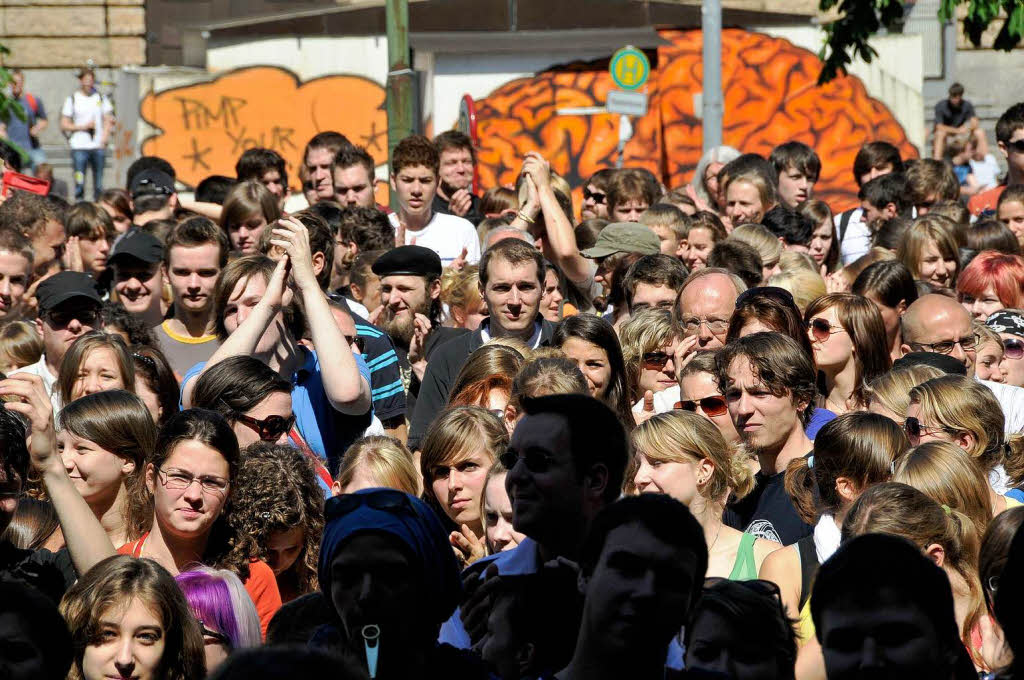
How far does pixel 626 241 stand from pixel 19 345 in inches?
127

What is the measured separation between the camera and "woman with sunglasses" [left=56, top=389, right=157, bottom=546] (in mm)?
5211

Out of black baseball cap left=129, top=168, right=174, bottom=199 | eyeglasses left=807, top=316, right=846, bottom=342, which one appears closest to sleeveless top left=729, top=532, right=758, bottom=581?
eyeglasses left=807, top=316, right=846, bottom=342

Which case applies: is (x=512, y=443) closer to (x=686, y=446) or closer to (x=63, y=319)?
(x=686, y=446)

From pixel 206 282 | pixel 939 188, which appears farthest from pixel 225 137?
pixel 206 282

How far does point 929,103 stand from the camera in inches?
984

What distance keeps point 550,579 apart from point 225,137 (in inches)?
791

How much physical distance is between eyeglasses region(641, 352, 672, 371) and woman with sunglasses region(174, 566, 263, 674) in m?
2.97

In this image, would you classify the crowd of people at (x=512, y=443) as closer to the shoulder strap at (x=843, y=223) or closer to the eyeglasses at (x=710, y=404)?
the eyeglasses at (x=710, y=404)

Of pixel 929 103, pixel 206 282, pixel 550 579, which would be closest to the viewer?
pixel 550 579

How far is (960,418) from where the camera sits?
17.2 feet

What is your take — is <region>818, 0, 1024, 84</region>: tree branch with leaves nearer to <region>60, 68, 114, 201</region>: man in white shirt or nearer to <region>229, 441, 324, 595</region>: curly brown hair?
<region>229, 441, 324, 595</region>: curly brown hair

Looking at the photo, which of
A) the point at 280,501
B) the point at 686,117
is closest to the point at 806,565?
the point at 280,501

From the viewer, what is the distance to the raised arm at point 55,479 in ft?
14.5

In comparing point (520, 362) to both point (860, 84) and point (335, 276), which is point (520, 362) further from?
point (860, 84)
